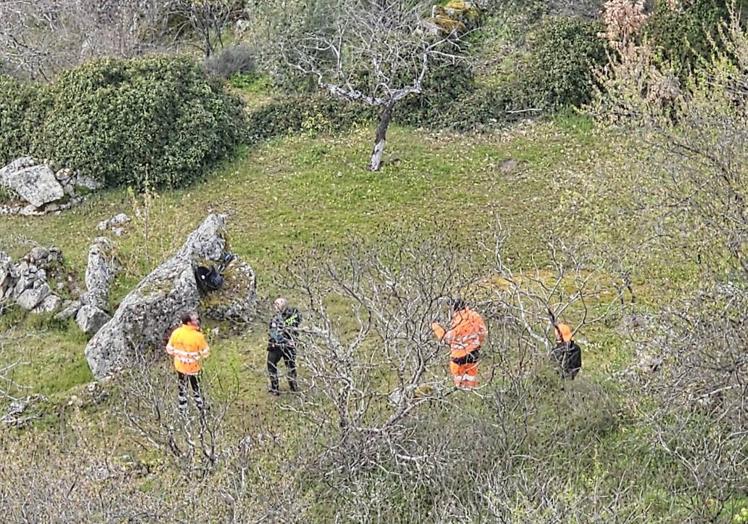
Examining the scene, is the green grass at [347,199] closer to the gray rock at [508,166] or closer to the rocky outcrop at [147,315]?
the gray rock at [508,166]

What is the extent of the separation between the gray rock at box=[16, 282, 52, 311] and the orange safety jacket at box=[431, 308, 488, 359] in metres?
8.64

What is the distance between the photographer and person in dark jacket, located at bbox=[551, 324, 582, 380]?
1221 cm

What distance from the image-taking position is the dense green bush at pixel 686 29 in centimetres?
2172

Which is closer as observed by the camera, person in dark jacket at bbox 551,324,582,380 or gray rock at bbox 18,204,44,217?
person in dark jacket at bbox 551,324,582,380

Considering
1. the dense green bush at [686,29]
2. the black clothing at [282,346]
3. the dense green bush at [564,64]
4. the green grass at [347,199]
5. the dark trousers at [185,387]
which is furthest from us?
the dense green bush at [564,64]

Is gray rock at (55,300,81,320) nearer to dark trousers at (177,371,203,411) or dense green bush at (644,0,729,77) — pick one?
dark trousers at (177,371,203,411)

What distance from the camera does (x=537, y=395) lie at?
11.6m

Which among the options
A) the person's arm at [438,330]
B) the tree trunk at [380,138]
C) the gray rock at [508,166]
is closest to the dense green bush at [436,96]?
the tree trunk at [380,138]

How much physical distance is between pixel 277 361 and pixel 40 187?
11.5 meters

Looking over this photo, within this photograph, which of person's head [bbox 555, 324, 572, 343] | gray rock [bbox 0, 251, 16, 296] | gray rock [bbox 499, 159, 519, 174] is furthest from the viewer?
gray rock [bbox 499, 159, 519, 174]

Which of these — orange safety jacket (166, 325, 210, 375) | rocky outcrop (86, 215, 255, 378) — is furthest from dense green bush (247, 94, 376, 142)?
orange safety jacket (166, 325, 210, 375)

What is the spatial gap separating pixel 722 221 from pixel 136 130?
603 inches

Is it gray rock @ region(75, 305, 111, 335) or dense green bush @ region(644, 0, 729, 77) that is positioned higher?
dense green bush @ region(644, 0, 729, 77)

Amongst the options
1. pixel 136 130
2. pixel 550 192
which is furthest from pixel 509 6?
pixel 136 130
